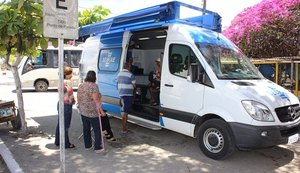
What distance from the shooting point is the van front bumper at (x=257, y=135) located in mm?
5266

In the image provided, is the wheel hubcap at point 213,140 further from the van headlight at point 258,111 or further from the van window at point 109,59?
the van window at point 109,59

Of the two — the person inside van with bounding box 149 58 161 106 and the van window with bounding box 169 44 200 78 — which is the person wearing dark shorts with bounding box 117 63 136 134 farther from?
the van window with bounding box 169 44 200 78

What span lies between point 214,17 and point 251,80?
2194 millimetres

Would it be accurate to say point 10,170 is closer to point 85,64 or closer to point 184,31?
point 184,31

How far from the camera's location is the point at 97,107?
20.2 ft

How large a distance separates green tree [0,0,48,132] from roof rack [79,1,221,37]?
6.46ft

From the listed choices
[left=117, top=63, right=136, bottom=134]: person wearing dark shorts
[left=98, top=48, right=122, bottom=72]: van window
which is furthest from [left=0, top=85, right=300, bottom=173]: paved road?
[left=98, top=48, right=122, bottom=72]: van window

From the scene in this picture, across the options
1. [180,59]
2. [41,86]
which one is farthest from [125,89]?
[41,86]

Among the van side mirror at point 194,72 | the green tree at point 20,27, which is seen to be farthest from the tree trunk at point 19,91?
the van side mirror at point 194,72

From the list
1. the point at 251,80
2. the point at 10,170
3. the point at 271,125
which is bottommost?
the point at 10,170

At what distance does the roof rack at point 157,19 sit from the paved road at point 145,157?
255 centimetres

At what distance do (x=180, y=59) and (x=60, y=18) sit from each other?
2.93 meters

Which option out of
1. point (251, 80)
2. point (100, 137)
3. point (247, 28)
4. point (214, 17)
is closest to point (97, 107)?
point (100, 137)

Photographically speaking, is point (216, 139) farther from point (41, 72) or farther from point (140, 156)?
point (41, 72)
